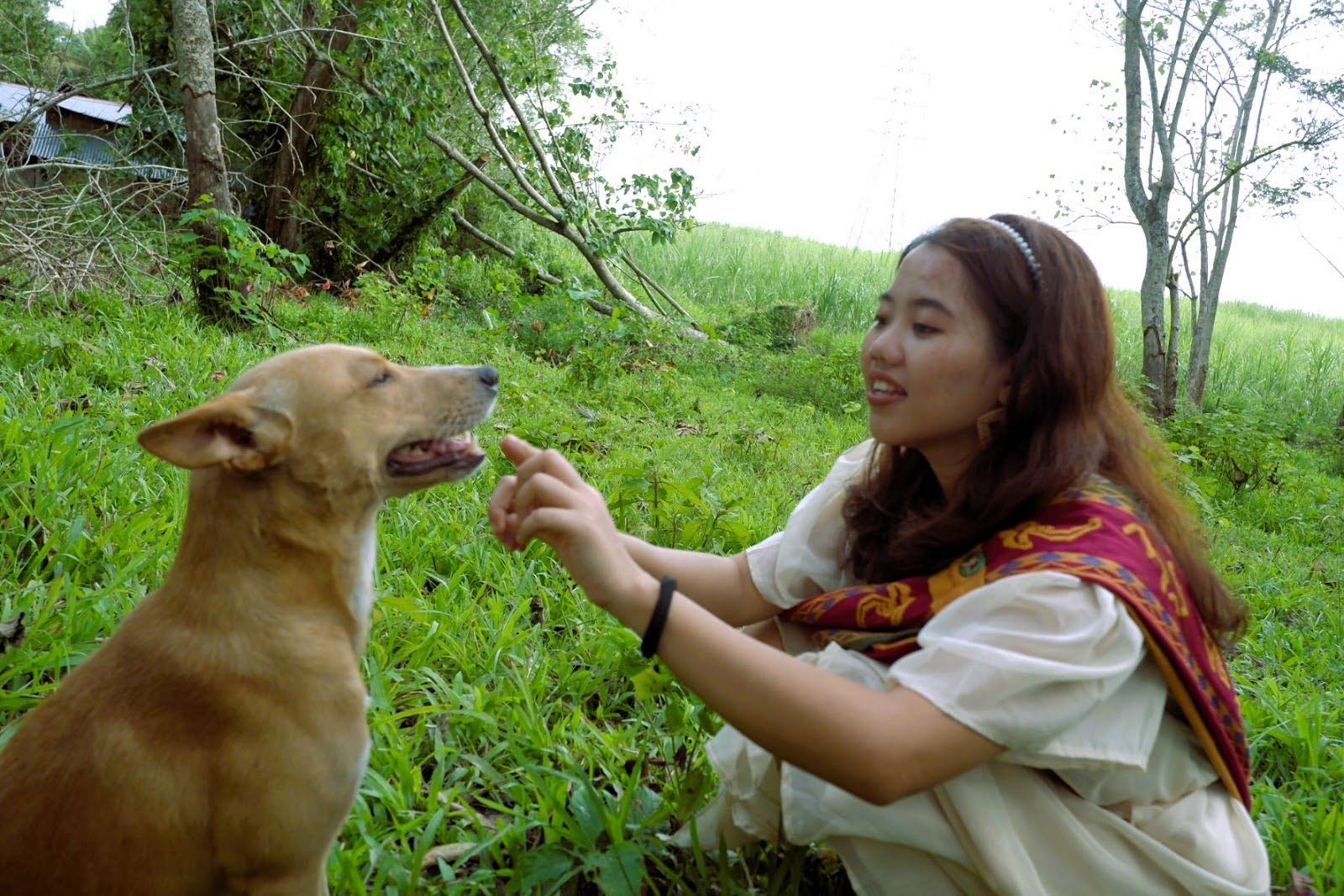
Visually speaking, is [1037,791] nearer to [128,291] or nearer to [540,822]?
[540,822]

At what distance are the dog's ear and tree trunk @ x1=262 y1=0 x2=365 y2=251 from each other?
7.73 metres

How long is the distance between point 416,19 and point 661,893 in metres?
9.39

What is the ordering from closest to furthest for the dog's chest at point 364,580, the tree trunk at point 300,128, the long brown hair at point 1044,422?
the long brown hair at point 1044,422 → the dog's chest at point 364,580 → the tree trunk at point 300,128

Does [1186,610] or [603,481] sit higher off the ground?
[1186,610]

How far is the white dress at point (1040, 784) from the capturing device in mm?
1745

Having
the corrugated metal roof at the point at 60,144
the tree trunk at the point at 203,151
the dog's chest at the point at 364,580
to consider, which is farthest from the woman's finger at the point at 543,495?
the corrugated metal roof at the point at 60,144

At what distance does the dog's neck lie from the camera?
1.96 meters

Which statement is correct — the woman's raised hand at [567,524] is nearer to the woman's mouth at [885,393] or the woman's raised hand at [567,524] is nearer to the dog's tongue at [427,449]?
the dog's tongue at [427,449]

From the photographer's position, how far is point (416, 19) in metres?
9.66

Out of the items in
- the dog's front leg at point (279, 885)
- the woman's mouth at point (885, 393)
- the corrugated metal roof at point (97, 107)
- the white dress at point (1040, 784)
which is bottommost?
the dog's front leg at point (279, 885)

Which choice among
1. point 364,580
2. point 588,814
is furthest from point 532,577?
point 364,580

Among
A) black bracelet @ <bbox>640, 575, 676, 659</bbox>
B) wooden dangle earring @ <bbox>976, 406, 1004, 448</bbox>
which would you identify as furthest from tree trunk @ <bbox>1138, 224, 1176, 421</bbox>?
black bracelet @ <bbox>640, 575, 676, 659</bbox>

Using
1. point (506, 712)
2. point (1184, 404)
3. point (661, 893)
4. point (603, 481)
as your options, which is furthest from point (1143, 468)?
point (1184, 404)

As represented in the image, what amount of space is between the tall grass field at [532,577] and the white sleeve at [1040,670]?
2.75ft
